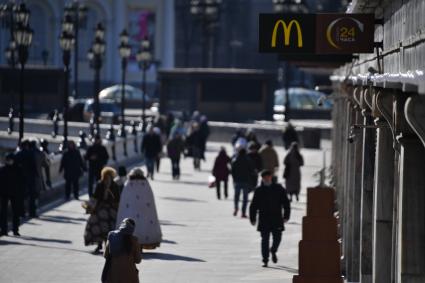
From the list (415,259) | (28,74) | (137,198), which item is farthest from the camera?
(28,74)

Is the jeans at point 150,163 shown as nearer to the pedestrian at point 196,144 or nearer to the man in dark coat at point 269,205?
the pedestrian at point 196,144

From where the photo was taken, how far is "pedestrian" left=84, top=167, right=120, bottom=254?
2358cm

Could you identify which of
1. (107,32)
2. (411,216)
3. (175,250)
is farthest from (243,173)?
→ (107,32)

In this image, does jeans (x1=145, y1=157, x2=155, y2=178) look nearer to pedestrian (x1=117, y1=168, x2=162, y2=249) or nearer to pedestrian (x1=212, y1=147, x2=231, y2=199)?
pedestrian (x1=212, y1=147, x2=231, y2=199)

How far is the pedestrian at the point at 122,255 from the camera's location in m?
16.5

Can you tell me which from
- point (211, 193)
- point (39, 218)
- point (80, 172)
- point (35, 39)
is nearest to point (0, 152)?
point (211, 193)

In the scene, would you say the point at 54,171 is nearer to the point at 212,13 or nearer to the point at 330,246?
the point at 330,246

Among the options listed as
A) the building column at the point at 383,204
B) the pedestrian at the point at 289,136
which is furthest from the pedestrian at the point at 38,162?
the pedestrian at the point at 289,136

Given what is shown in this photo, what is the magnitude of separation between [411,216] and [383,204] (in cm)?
392

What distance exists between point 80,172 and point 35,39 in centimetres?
7887

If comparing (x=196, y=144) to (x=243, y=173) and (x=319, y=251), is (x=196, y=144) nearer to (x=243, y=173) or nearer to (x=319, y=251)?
(x=243, y=173)

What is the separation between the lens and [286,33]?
16938 mm

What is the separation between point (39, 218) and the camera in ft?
97.2

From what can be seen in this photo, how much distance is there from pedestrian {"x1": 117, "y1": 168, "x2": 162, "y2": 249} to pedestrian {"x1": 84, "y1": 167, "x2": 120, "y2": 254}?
1.06 feet
